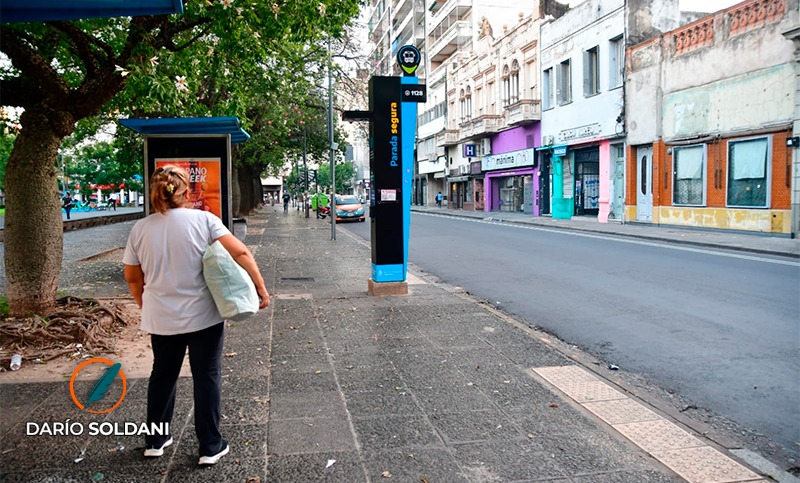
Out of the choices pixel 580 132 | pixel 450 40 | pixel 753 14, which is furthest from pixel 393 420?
pixel 450 40

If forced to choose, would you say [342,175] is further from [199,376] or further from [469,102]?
[199,376]

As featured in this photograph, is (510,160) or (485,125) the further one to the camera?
(485,125)

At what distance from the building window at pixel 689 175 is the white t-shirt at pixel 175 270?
899 inches

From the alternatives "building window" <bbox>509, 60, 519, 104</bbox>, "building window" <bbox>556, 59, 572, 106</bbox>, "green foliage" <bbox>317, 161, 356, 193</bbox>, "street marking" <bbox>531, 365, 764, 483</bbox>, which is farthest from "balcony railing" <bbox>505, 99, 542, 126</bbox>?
"green foliage" <bbox>317, 161, 356, 193</bbox>

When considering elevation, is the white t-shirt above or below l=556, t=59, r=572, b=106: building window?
below

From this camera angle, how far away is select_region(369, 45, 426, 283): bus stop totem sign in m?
9.30

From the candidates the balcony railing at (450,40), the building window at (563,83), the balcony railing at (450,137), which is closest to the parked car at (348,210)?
the building window at (563,83)

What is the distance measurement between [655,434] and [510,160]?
3776 centimetres

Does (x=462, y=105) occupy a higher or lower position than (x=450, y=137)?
higher

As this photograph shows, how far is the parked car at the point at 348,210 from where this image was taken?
111ft

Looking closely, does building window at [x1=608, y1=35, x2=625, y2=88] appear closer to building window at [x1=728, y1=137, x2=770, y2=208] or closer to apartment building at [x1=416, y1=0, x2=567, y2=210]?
apartment building at [x1=416, y1=0, x2=567, y2=210]

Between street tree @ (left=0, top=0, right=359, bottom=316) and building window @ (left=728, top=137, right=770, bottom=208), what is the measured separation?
16003 mm

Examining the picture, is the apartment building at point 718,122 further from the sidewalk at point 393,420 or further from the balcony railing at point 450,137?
the balcony railing at point 450,137

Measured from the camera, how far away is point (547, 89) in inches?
1398
